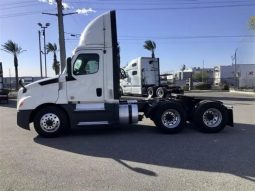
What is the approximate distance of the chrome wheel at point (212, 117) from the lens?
1142 centimetres

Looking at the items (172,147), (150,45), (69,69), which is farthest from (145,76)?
(150,45)

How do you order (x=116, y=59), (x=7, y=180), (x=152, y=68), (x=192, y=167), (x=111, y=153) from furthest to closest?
(x=152, y=68) → (x=116, y=59) → (x=111, y=153) → (x=192, y=167) → (x=7, y=180)

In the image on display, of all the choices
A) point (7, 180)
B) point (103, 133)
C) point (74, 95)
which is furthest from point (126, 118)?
point (7, 180)

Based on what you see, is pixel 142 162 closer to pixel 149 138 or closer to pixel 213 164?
pixel 213 164

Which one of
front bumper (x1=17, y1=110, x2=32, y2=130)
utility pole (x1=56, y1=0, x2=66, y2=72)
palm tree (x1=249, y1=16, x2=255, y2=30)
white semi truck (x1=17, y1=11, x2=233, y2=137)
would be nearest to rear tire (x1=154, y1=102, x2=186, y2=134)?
white semi truck (x1=17, y1=11, x2=233, y2=137)

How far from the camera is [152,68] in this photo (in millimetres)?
31281

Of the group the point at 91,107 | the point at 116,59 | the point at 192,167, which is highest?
the point at 116,59

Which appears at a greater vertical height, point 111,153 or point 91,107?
point 91,107

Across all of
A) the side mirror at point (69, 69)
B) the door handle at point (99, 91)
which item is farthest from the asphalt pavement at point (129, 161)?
the side mirror at point (69, 69)

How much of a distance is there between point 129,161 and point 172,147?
68.5 inches

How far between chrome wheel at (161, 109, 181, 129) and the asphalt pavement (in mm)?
381

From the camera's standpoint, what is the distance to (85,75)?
11.1 m

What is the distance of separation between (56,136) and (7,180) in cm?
450

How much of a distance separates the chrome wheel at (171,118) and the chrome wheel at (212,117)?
85 centimetres
